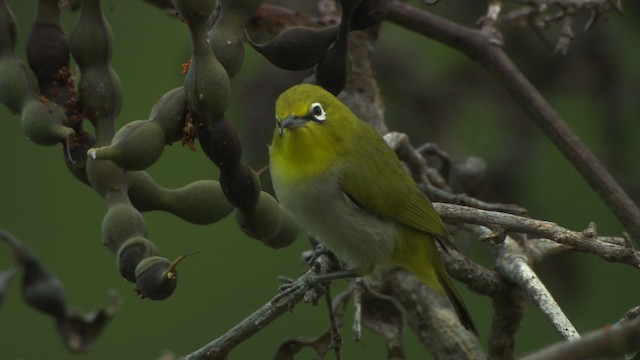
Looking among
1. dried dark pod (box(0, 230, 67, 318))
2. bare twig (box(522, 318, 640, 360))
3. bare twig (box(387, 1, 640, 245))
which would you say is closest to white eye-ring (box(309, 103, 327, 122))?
bare twig (box(387, 1, 640, 245))

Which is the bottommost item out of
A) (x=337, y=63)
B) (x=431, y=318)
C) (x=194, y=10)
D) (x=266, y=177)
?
(x=266, y=177)

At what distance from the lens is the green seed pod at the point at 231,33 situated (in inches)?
63.1

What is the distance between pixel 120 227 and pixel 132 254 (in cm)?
6

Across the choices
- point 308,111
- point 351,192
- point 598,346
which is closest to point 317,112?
point 308,111

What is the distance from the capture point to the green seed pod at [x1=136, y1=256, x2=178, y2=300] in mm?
1420

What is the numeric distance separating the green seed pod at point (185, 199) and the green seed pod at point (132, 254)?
0.58 ft

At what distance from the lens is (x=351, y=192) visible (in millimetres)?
2422

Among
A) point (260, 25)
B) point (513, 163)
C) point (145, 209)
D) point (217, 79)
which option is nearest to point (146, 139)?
point (217, 79)

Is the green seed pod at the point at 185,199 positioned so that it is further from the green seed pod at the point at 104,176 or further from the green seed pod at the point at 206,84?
the green seed pod at the point at 206,84

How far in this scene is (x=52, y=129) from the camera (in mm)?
1565

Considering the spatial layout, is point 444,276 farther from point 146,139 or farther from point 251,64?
point 251,64

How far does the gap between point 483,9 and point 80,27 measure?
1.70m

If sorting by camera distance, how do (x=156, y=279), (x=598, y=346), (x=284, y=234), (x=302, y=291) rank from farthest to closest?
(x=302, y=291) < (x=284, y=234) < (x=156, y=279) < (x=598, y=346)

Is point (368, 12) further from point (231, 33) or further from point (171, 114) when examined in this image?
point (171, 114)
